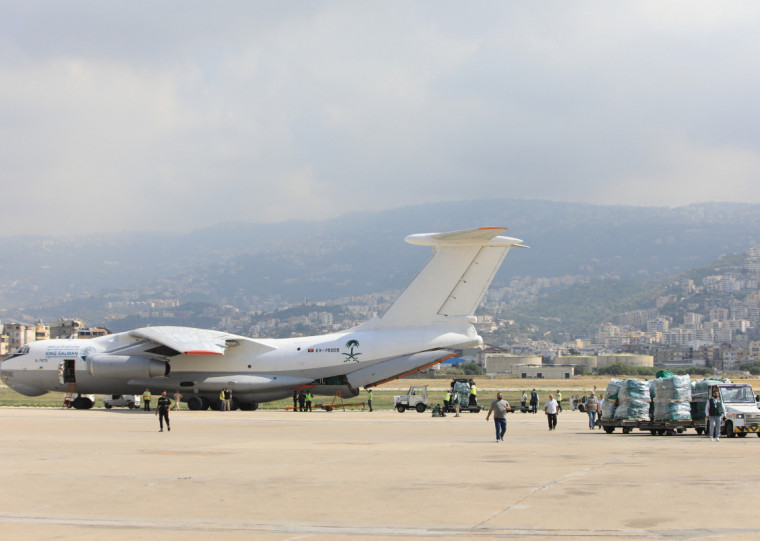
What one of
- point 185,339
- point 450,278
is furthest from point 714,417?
point 185,339

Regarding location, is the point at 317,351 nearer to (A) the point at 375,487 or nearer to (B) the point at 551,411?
(B) the point at 551,411

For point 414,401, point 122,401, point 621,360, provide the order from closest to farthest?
point 414,401
point 122,401
point 621,360

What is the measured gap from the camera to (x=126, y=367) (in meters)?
42.0

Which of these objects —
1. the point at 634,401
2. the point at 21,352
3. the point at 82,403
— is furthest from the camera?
the point at 21,352

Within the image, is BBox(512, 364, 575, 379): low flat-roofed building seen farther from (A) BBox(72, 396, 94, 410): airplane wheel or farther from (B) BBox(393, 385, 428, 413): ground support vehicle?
(A) BBox(72, 396, 94, 410): airplane wheel

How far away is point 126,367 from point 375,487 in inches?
1178

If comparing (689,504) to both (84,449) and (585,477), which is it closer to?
(585,477)

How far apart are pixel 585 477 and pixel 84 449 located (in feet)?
40.7

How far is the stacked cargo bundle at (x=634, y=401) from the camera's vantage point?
93.9ft

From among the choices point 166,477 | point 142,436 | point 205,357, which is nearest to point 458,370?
point 205,357

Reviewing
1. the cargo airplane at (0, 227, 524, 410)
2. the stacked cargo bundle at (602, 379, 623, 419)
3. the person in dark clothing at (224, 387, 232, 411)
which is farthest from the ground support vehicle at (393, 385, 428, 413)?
the stacked cargo bundle at (602, 379, 623, 419)

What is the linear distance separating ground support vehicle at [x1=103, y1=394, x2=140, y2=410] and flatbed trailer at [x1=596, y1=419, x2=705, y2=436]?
2591 cm

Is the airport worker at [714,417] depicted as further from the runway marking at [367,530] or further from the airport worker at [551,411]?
the runway marking at [367,530]

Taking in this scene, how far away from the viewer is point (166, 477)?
1594 centimetres
